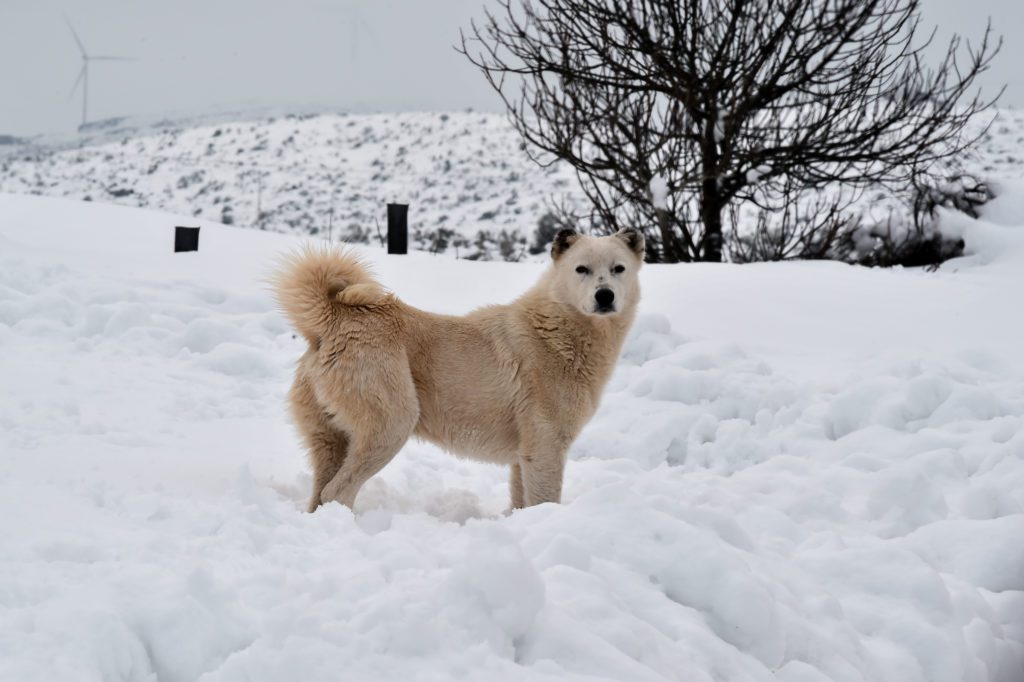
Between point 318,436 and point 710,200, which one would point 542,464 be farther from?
point 710,200

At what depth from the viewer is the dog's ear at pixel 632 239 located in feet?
17.7

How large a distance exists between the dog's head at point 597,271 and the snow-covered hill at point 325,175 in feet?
48.2

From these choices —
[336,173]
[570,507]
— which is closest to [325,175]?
[336,173]

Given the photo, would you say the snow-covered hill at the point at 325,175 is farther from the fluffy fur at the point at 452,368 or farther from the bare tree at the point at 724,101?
the fluffy fur at the point at 452,368

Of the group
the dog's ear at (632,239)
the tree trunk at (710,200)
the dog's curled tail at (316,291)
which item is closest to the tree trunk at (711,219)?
the tree trunk at (710,200)

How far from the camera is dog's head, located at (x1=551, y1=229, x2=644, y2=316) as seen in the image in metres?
4.91

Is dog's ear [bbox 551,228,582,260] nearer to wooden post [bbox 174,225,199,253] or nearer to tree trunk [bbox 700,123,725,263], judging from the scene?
tree trunk [bbox 700,123,725,263]

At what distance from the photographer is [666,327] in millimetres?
7395

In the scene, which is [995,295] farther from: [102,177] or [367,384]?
[102,177]

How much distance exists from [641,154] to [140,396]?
25.4 ft

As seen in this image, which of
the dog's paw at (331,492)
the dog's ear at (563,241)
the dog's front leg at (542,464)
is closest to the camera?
the dog's paw at (331,492)

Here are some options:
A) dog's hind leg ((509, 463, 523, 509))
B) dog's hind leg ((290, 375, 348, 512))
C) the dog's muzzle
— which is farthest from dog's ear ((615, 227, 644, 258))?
dog's hind leg ((290, 375, 348, 512))

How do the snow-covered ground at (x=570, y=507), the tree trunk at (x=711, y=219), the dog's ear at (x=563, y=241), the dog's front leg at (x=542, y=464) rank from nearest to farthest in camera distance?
the snow-covered ground at (x=570, y=507) → the dog's front leg at (x=542, y=464) → the dog's ear at (x=563, y=241) → the tree trunk at (x=711, y=219)

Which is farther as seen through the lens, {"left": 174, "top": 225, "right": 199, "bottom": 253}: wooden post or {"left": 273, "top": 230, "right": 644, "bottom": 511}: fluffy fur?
{"left": 174, "top": 225, "right": 199, "bottom": 253}: wooden post
